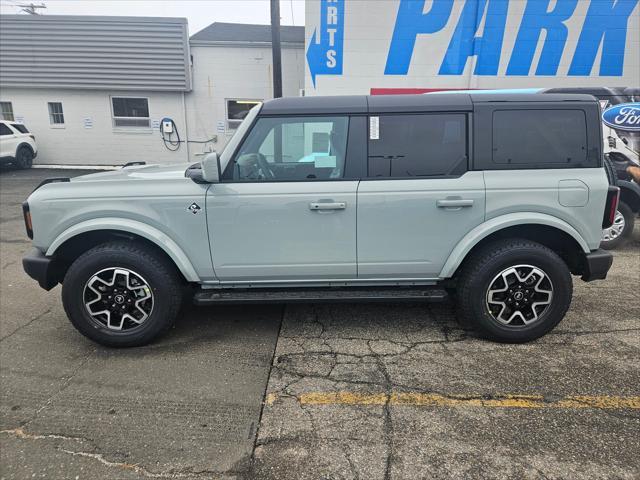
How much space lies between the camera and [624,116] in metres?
5.91

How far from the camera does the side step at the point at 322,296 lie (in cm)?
358

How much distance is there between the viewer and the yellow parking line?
2.85 meters

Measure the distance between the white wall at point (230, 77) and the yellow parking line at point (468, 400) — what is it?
12741 millimetres

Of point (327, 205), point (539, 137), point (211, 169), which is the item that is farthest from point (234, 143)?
point (539, 137)

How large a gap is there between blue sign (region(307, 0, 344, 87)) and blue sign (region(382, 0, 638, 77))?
1297 mm

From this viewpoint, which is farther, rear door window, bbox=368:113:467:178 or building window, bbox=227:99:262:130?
building window, bbox=227:99:262:130

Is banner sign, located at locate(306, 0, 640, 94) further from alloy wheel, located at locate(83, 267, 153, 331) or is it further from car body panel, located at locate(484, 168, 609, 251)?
alloy wheel, located at locate(83, 267, 153, 331)

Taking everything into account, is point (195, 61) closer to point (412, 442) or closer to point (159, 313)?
point (159, 313)

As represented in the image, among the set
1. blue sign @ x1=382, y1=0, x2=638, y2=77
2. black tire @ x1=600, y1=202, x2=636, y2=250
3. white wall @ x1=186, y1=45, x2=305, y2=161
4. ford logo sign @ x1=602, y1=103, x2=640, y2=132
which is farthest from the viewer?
white wall @ x1=186, y1=45, x2=305, y2=161

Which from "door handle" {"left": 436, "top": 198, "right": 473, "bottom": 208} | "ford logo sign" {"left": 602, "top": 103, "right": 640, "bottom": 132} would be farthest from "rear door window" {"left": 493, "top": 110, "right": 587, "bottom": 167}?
"ford logo sign" {"left": 602, "top": 103, "right": 640, "bottom": 132}

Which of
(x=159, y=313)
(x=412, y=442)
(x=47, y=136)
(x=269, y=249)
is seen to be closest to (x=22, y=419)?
(x=159, y=313)

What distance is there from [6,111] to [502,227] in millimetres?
18160

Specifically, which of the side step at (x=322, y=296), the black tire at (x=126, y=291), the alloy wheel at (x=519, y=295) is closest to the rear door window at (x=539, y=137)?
the alloy wheel at (x=519, y=295)

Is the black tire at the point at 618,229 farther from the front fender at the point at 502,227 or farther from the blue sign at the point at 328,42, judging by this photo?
the blue sign at the point at 328,42
